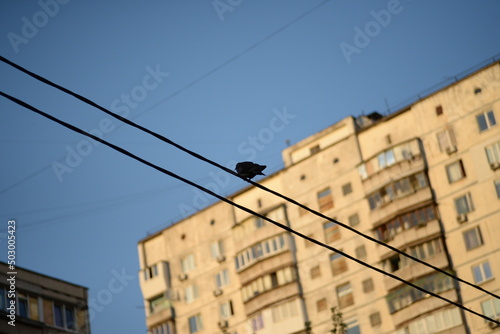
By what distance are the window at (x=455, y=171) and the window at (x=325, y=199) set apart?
782 cm

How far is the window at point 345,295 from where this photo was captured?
58.0 m

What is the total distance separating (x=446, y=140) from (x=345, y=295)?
1043cm

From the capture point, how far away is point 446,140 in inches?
2200

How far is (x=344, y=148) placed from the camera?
199ft

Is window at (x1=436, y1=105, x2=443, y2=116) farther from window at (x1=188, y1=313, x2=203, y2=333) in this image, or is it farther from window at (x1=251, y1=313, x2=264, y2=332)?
window at (x1=188, y1=313, x2=203, y2=333)

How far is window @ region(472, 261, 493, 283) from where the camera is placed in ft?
173

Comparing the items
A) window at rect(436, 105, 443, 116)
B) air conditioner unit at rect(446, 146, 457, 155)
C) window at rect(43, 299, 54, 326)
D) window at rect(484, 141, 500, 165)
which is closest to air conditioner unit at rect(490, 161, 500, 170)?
window at rect(484, 141, 500, 165)

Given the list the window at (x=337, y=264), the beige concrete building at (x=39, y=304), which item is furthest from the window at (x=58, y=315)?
the window at (x=337, y=264)

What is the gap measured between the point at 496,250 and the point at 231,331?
17.9m

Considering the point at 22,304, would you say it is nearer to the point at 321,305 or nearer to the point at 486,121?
the point at 321,305

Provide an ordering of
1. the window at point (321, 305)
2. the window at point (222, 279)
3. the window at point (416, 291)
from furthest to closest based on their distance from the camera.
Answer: the window at point (222, 279) → the window at point (321, 305) → the window at point (416, 291)

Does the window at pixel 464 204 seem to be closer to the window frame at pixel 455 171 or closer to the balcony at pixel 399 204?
the window frame at pixel 455 171

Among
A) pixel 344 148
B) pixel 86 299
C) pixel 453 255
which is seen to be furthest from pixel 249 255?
pixel 86 299

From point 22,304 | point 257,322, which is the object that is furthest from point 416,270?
point 22,304
